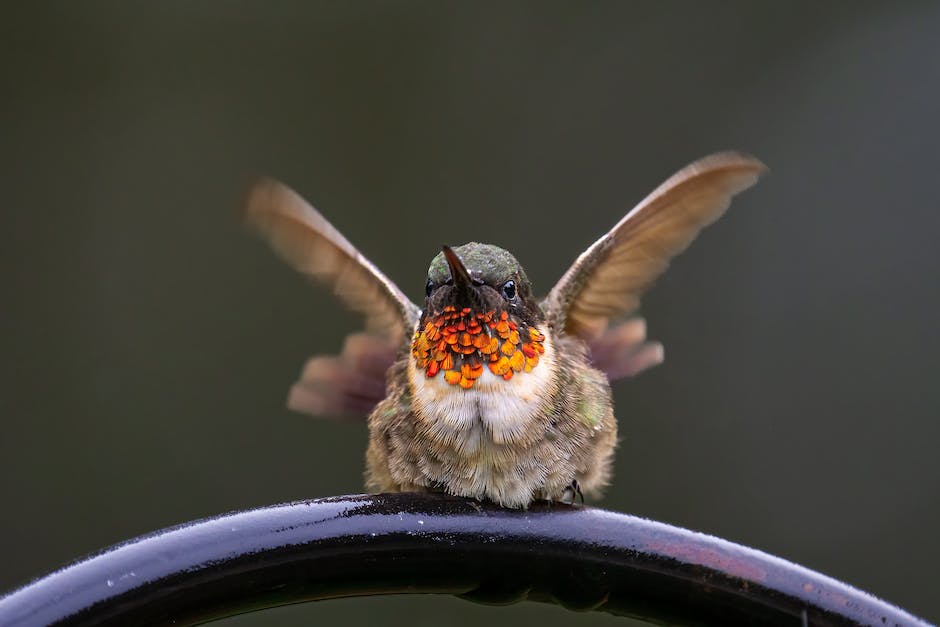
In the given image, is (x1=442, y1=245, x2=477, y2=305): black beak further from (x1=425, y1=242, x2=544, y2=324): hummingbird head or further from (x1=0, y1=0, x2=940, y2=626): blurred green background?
(x1=0, y1=0, x2=940, y2=626): blurred green background

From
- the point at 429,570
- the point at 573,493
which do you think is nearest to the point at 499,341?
the point at 573,493

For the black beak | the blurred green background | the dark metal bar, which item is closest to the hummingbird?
the black beak

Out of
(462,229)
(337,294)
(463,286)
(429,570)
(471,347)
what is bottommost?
(429,570)

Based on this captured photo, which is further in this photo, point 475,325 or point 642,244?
point 642,244

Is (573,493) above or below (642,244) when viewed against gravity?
below

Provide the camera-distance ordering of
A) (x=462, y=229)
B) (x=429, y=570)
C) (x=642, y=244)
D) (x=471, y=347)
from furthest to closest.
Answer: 1. (x=462, y=229)
2. (x=642, y=244)
3. (x=471, y=347)
4. (x=429, y=570)

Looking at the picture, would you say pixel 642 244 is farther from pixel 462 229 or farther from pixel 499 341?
pixel 462 229

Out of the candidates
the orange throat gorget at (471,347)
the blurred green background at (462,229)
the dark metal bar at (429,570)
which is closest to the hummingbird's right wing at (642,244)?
the orange throat gorget at (471,347)
